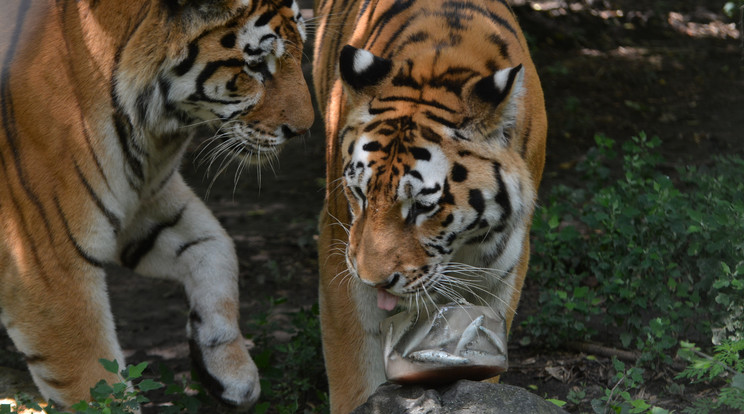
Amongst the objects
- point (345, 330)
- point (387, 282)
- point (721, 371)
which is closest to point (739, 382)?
point (721, 371)

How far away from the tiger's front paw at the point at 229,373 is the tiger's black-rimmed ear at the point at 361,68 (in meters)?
1.11

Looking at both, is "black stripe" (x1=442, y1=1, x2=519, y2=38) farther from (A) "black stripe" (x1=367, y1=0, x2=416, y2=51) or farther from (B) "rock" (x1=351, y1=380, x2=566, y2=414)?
(B) "rock" (x1=351, y1=380, x2=566, y2=414)

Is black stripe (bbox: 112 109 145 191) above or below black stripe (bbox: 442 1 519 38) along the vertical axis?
below

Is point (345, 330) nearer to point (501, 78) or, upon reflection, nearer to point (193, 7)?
point (501, 78)

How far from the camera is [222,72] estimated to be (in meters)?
2.84

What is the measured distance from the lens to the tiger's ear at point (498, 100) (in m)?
2.51

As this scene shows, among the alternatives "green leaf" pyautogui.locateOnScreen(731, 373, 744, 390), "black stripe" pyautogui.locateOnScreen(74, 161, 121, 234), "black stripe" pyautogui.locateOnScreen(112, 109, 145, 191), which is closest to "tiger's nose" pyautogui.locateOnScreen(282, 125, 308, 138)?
"black stripe" pyautogui.locateOnScreen(112, 109, 145, 191)

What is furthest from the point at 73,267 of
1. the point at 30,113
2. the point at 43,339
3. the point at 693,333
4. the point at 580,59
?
the point at 580,59

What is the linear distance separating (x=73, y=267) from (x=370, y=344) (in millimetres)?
1017

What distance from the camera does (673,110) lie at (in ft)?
21.7

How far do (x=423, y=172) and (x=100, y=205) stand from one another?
3.61ft

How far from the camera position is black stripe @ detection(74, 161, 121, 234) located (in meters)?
2.83

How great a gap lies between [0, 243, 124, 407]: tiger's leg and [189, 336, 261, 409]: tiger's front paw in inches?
13.5

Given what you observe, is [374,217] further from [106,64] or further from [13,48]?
[13,48]
